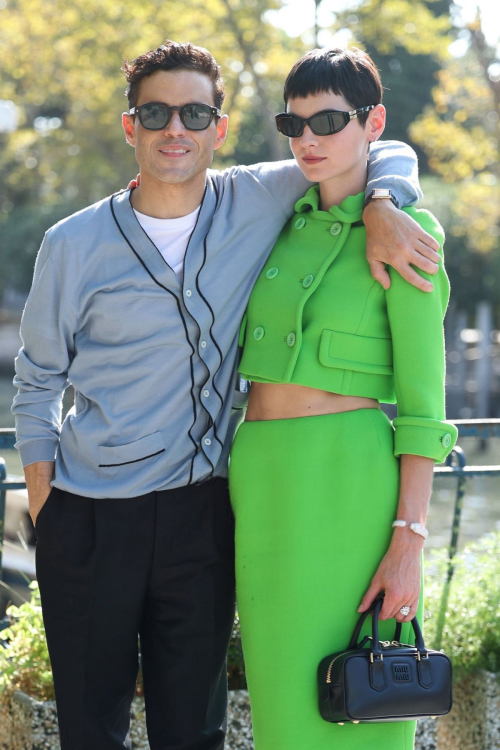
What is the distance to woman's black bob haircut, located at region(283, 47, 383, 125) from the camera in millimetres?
2404

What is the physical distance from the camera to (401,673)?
213cm

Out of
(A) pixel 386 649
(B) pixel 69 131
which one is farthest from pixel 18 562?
(B) pixel 69 131

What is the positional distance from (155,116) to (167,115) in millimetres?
32

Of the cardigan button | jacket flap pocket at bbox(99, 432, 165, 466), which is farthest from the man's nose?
the cardigan button

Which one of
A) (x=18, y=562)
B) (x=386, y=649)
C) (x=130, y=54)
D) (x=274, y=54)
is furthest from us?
(x=130, y=54)

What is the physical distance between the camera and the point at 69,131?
30.7 meters

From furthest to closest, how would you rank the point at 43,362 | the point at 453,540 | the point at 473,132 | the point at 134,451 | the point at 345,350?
the point at 473,132, the point at 453,540, the point at 43,362, the point at 134,451, the point at 345,350

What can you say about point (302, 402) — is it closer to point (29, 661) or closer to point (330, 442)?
point (330, 442)

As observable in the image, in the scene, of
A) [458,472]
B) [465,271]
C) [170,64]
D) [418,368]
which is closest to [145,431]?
[418,368]

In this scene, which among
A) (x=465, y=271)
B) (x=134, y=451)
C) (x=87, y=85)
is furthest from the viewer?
(x=465, y=271)

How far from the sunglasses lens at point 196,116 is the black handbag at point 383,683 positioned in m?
1.27

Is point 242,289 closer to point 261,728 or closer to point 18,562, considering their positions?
point 261,728

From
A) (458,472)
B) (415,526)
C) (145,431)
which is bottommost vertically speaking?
(415,526)

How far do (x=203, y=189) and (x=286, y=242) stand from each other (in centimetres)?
26
